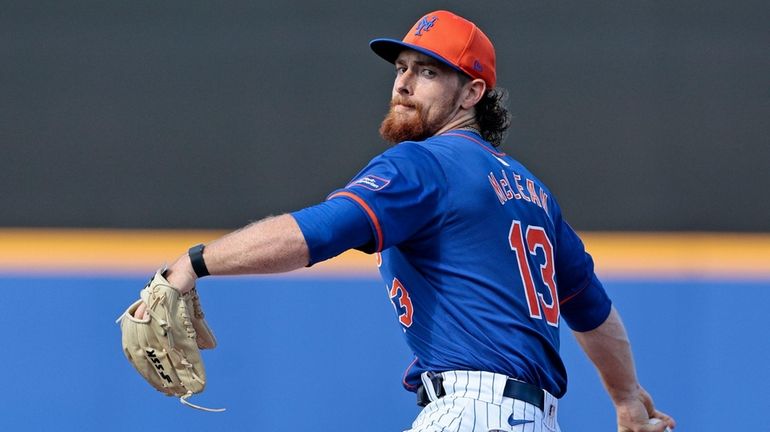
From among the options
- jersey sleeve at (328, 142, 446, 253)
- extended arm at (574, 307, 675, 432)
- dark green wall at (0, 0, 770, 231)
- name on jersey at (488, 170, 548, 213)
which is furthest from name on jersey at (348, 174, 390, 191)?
dark green wall at (0, 0, 770, 231)

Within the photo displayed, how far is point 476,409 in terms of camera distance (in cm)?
263

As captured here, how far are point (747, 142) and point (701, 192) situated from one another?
1.10 feet

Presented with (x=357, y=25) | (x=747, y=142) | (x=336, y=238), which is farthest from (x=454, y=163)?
(x=747, y=142)

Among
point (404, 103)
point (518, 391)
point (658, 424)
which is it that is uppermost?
point (404, 103)

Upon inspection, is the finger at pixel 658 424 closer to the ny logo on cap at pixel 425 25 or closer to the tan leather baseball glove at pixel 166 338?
the ny logo on cap at pixel 425 25

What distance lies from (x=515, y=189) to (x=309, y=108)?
7.36ft

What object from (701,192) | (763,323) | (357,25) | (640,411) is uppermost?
(357,25)

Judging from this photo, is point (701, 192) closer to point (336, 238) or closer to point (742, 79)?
point (742, 79)

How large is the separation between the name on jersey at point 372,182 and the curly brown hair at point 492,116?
0.78 metres

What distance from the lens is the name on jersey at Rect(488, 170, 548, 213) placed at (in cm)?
275

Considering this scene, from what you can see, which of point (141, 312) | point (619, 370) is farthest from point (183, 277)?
point (619, 370)

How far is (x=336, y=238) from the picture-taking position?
238 cm

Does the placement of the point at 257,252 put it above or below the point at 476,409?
above

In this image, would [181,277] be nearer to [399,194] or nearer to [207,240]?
[399,194]
